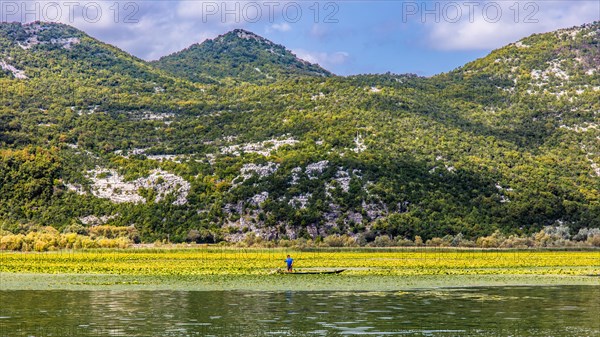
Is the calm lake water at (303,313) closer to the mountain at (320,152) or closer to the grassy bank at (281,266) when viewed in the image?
the grassy bank at (281,266)

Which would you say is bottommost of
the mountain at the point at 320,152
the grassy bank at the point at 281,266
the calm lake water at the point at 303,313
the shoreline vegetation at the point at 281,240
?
the calm lake water at the point at 303,313

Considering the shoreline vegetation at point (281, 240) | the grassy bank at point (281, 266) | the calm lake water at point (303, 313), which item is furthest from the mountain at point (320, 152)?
the calm lake water at point (303, 313)

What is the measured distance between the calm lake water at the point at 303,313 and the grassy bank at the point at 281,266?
5561 millimetres

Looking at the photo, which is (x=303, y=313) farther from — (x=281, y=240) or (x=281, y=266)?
(x=281, y=240)

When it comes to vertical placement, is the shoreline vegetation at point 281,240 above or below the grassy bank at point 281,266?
above

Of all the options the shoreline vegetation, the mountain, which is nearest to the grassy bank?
the shoreline vegetation

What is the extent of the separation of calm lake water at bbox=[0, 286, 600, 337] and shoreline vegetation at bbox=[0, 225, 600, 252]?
53.0 m

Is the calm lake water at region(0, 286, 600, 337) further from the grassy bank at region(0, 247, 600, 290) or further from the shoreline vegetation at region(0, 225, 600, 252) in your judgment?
the shoreline vegetation at region(0, 225, 600, 252)

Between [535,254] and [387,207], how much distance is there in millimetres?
26574

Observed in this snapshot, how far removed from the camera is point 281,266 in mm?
74188

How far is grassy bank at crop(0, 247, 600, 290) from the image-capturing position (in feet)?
182

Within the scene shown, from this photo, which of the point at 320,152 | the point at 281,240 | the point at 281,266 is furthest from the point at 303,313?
the point at 320,152

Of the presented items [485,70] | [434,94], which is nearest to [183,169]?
[434,94]

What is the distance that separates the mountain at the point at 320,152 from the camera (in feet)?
378
